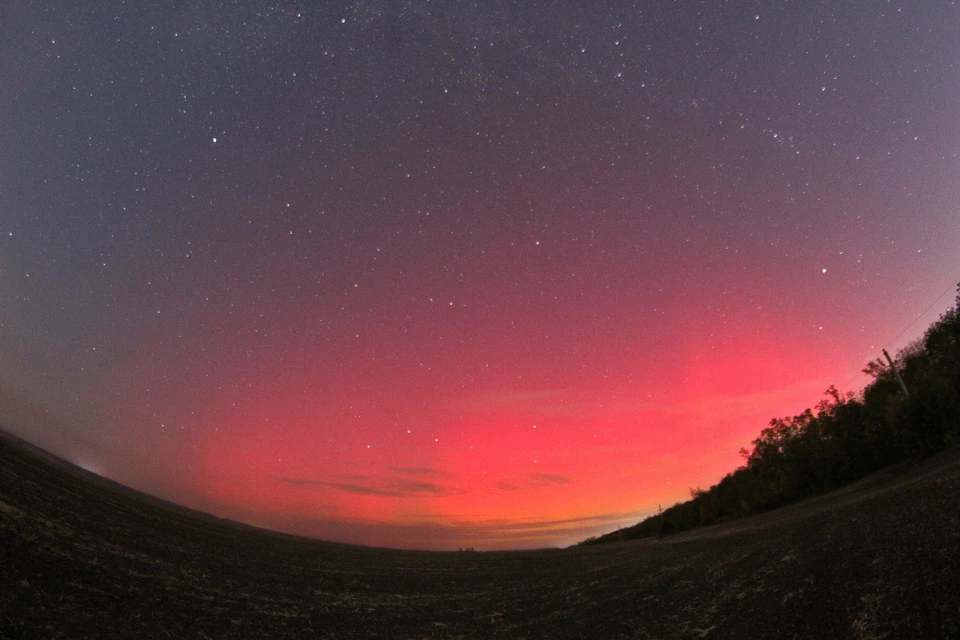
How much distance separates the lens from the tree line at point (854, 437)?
36.0m

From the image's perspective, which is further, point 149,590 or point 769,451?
point 769,451

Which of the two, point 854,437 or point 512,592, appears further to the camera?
point 854,437

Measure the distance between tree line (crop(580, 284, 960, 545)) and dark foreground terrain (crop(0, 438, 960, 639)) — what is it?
27.1 m

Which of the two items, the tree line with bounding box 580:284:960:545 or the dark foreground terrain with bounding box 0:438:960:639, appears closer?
the dark foreground terrain with bounding box 0:438:960:639

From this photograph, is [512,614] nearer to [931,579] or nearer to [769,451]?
[931,579]

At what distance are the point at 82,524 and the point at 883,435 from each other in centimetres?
5720

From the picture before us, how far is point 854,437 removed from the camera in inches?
1745

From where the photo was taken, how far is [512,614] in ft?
43.8

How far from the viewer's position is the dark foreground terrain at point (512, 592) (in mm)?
7461

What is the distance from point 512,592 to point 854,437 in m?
44.3

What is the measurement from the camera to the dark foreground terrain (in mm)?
7461

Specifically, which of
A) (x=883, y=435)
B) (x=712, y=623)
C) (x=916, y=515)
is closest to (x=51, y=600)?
(x=712, y=623)

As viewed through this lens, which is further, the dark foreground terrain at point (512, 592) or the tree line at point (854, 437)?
the tree line at point (854, 437)

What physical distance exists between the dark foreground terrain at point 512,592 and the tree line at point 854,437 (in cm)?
2713
